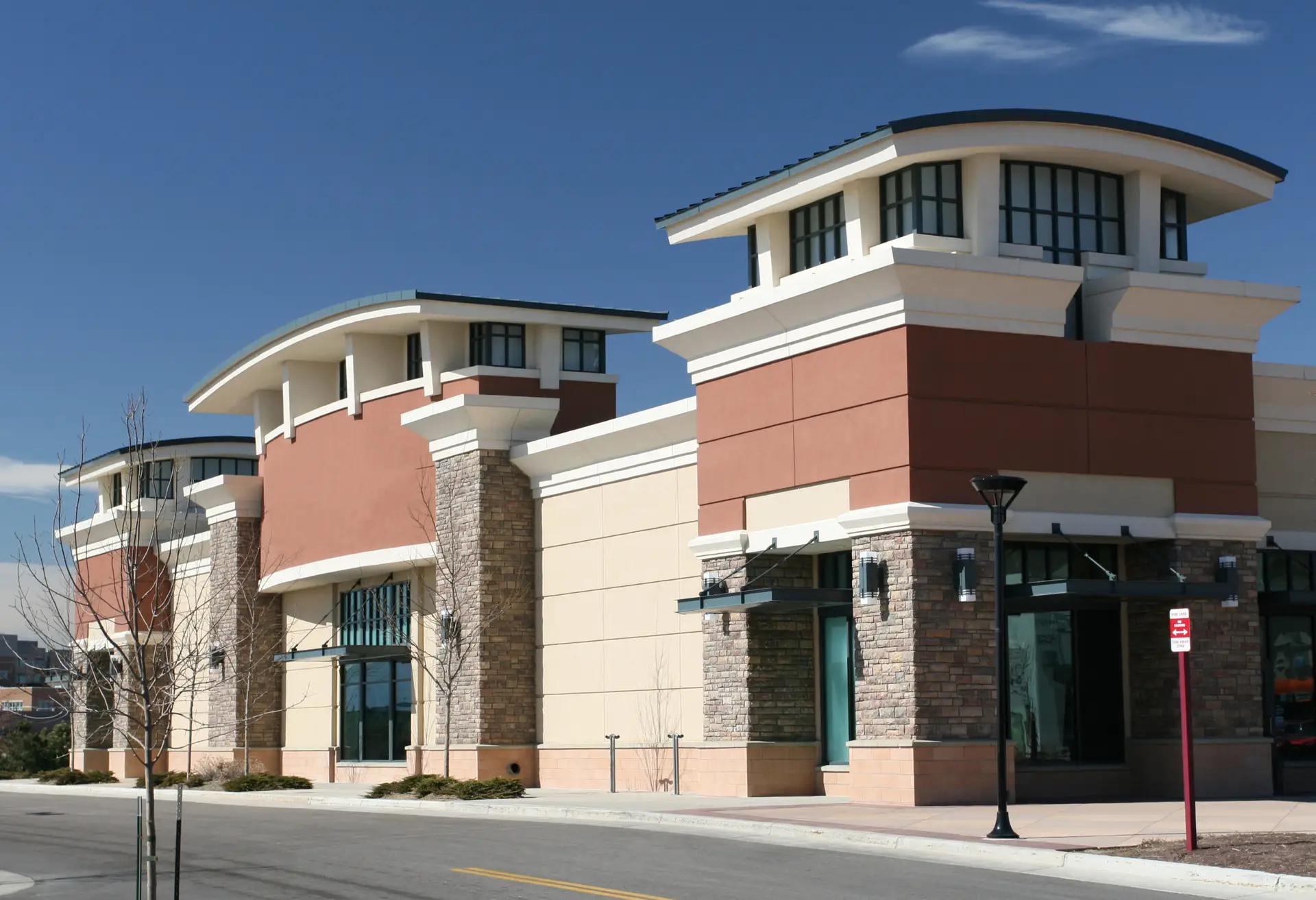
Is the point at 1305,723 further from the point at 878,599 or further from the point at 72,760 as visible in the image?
the point at 72,760

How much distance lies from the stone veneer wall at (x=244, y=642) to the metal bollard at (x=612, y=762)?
1602 cm

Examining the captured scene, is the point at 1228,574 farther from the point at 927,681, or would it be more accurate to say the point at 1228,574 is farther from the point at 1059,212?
the point at 1059,212

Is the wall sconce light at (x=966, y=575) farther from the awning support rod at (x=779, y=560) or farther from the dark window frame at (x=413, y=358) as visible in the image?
the dark window frame at (x=413, y=358)

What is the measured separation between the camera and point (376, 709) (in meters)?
43.3

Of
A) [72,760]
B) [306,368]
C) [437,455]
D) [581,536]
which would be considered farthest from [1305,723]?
[72,760]

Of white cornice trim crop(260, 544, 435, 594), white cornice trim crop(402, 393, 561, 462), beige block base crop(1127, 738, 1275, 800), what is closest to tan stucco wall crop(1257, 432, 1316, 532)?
beige block base crop(1127, 738, 1275, 800)

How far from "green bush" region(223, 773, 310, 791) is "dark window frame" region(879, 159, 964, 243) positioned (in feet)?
67.0

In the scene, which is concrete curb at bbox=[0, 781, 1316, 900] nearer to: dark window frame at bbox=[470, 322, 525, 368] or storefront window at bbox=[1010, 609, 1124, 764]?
storefront window at bbox=[1010, 609, 1124, 764]

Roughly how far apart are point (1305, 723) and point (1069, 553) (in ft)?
20.2

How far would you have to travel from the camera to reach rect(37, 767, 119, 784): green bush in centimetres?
5162

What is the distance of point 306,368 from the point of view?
155ft

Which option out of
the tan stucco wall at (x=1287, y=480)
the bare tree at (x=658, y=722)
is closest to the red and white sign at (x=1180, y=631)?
the tan stucco wall at (x=1287, y=480)

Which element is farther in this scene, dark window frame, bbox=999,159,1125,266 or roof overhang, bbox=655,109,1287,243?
dark window frame, bbox=999,159,1125,266

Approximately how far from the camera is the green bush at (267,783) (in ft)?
129
